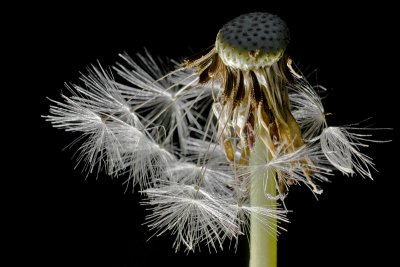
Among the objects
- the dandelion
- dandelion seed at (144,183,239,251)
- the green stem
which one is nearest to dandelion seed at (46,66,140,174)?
the dandelion

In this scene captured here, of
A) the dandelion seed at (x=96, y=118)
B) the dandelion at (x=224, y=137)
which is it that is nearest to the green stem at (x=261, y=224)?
the dandelion at (x=224, y=137)

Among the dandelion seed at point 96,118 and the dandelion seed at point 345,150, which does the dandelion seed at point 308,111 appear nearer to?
the dandelion seed at point 345,150

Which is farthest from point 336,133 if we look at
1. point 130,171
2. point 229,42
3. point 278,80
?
point 130,171

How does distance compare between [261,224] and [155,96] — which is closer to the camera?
[261,224]

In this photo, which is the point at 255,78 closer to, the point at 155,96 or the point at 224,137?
the point at 224,137

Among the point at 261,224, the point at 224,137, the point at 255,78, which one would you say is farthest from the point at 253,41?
the point at 261,224

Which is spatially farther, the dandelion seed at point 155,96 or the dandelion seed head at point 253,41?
the dandelion seed at point 155,96

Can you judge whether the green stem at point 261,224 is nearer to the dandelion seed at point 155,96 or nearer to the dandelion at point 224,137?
the dandelion at point 224,137

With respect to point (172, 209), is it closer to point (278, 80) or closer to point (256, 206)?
point (256, 206)

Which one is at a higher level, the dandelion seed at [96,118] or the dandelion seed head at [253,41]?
the dandelion seed head at [253,41]
